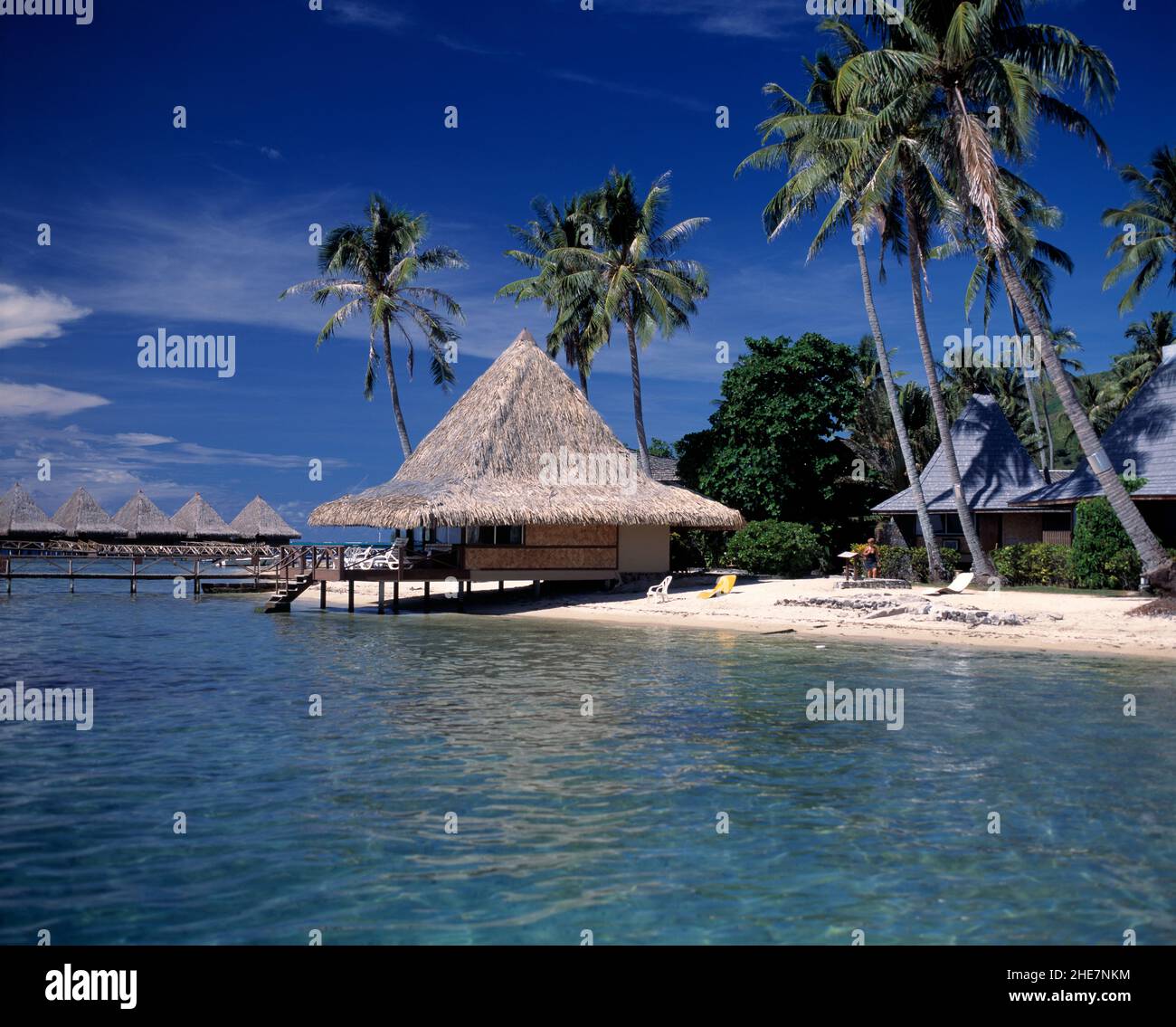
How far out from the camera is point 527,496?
85.2ft

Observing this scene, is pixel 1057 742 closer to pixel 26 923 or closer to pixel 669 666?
pixel 669 666

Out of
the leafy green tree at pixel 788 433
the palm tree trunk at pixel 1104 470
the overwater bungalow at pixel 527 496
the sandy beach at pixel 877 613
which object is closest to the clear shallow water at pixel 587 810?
the sandy beach at pixel 877 613

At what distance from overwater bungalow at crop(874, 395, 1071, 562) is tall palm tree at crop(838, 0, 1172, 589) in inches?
313

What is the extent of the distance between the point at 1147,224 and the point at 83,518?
56022 mm

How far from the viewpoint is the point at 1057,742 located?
10047mm

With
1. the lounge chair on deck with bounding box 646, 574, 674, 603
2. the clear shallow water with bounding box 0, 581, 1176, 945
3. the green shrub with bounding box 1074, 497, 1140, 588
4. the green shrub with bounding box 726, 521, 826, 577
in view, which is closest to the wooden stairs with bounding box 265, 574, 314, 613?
the lounge chair on deck with bounding box 646, 574, 674, 603

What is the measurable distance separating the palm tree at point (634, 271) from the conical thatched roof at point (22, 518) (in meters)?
39.0

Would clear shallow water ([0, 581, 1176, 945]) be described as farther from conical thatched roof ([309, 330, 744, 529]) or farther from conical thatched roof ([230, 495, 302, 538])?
conical thatched roof ([230, 495, 302, 538])

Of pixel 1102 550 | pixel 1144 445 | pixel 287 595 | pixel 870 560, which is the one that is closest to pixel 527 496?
pixel 287 595

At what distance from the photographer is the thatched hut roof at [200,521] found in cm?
5794

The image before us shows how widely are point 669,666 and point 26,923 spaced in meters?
11.3

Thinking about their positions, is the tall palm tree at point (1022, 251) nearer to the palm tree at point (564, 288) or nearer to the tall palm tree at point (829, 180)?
the tall palm tree at point (829, 180)

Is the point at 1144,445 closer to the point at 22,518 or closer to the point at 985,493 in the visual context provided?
the point at 985,493
